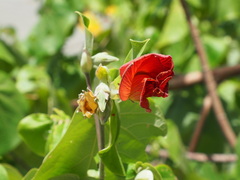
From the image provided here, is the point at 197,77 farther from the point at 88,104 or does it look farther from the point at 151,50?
the point at 88,104

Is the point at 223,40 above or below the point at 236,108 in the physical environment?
above

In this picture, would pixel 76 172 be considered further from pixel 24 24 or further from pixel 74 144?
pixel 24 24

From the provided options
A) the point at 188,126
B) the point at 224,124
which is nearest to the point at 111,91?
the point at 224,124

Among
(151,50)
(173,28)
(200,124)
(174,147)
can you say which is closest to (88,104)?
(174,147)

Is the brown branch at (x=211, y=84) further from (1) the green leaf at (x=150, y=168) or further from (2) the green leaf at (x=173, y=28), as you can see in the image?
(1) the green leaf at (x=150, y=168)

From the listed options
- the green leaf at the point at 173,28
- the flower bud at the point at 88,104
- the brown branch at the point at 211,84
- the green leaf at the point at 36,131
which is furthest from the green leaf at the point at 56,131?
the green leaf at the point at 173,28

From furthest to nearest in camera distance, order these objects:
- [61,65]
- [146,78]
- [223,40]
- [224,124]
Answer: [223,40] < [61,65] < [224,124] < [146,78]

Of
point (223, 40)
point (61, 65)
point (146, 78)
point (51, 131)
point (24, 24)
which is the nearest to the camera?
point (146, 78)
